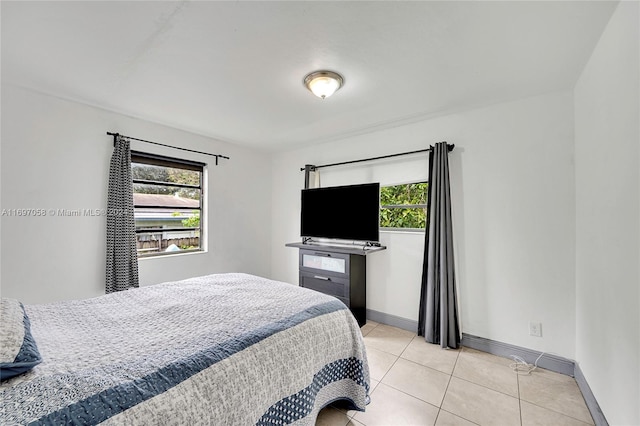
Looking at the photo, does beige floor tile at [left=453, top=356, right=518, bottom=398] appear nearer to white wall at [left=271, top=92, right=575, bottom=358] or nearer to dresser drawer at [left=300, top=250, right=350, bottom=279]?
white wall at [left=271, top=92, right=575, bottom=358]

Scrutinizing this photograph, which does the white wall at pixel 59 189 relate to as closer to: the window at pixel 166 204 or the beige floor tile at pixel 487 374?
the window at pixel 166 204

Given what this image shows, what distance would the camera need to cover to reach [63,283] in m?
2.57

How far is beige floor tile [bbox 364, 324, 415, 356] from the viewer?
2.74 metres

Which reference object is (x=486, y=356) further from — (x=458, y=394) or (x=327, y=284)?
(x=327, y=284)

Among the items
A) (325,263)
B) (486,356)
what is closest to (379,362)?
(486,356)

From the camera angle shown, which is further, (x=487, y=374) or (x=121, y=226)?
(x=121, y=226)

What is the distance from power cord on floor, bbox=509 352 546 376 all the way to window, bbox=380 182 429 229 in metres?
1.50

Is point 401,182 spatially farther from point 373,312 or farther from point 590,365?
point 590,365

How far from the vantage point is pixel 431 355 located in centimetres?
260

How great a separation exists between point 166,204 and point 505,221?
3.82 m

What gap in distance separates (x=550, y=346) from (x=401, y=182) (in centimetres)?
206

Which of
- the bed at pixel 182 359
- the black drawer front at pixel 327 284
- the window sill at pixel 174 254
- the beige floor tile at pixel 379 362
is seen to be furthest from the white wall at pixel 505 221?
the window sill at pixel 174 254

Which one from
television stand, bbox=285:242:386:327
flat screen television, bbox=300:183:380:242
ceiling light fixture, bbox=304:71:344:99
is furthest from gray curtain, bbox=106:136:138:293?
ceiling light fixture, bbox=304:71:344:99

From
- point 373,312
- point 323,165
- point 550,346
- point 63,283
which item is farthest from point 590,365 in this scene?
point 63,283
